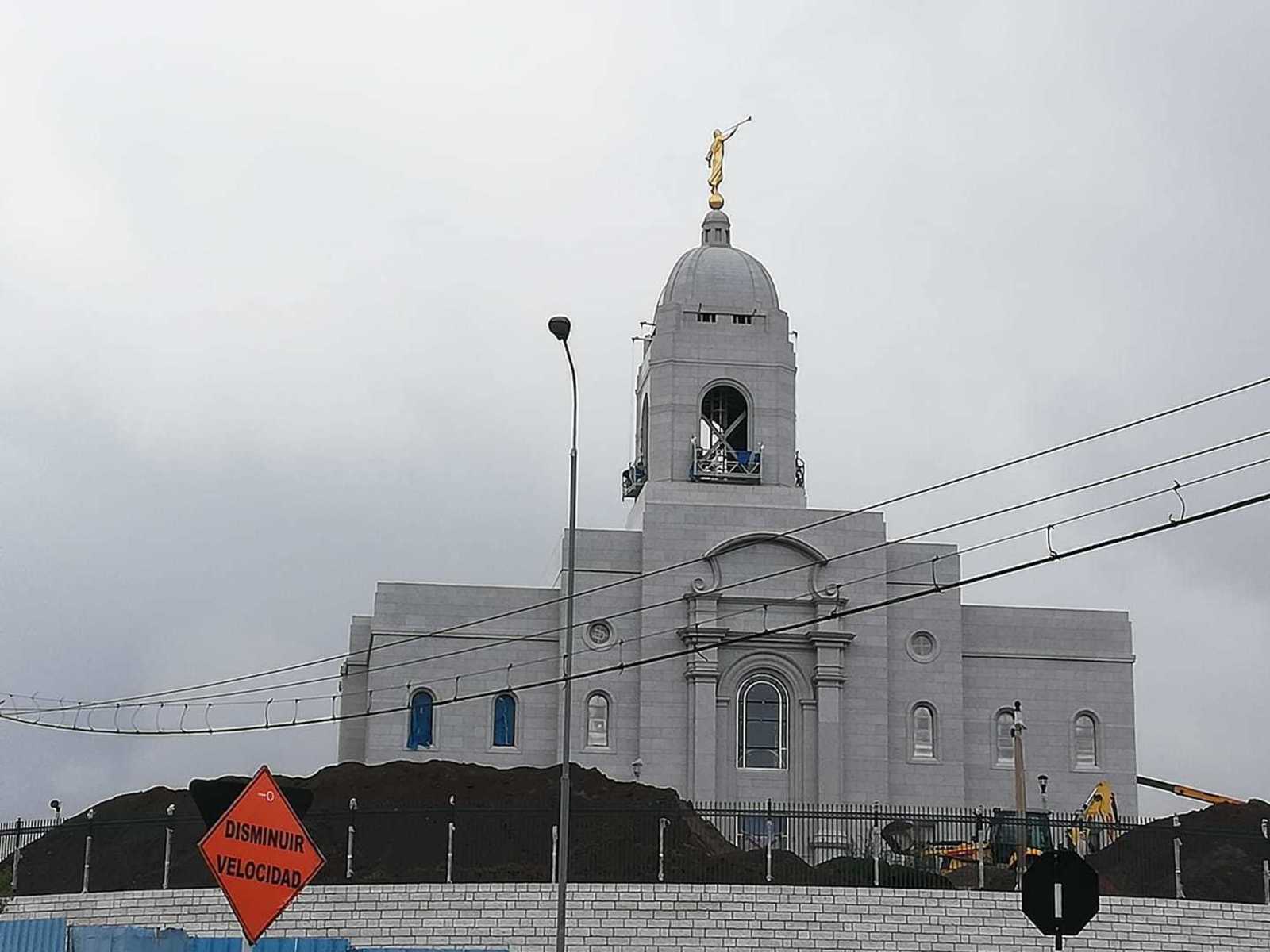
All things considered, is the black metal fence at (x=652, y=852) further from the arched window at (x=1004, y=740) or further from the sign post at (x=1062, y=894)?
the sign post at (x=1062, y=894)

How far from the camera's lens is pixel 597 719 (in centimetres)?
5391

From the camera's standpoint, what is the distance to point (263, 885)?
55.0 feet

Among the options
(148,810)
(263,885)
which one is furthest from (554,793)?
(263,885)

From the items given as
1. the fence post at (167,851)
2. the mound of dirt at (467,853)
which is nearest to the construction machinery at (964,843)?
the mound of dirt at (467,853)

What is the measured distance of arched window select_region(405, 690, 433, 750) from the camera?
53.7 meters

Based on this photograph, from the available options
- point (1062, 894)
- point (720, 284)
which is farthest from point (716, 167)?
point (1062, 894)

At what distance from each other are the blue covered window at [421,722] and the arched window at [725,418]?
11.1 metres

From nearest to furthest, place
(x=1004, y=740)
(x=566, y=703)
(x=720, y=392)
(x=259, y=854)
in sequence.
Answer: (x=259, y=854), (x=566, y=703), (x=1004, y=740), (x=720, y=392)

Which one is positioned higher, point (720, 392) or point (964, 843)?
point (720, 392)

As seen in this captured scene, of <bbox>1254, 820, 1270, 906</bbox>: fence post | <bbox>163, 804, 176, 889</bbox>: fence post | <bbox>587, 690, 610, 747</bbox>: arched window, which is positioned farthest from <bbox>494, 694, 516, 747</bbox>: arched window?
<bbox>1254, 820, 1270, 906</bbox>: fence post

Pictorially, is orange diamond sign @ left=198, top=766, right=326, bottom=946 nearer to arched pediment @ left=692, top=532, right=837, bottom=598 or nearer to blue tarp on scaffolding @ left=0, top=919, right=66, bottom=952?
blue tarp on scaffolding @ left=0, top=919, right=66, bottom=952

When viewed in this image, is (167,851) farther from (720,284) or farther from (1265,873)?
(720,284)

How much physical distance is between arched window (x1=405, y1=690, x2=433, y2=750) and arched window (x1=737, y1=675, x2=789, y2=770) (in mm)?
8369

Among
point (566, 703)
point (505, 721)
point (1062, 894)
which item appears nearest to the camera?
point (1062, 894)
